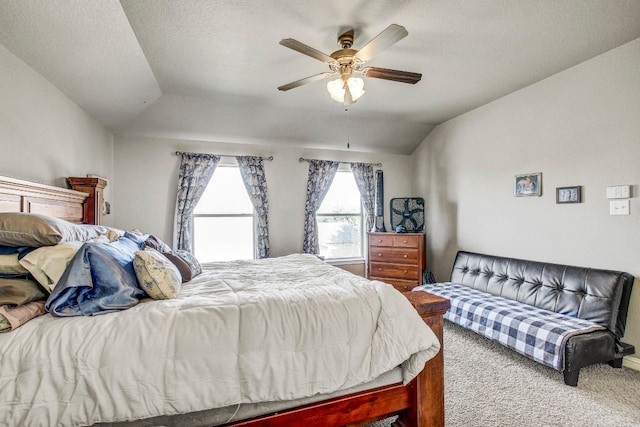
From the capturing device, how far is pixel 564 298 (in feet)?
8.54

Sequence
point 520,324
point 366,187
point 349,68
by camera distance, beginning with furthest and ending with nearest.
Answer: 1. point 366,187
2. point 520,324
3. point 349,68

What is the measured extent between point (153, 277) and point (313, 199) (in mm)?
3203

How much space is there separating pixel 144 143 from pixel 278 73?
2.21 metres

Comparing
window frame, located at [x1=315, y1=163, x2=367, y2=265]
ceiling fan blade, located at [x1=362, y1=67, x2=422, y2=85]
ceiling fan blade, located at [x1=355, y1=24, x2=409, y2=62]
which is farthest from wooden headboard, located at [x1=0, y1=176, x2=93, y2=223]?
window frame, located at [x1=315, y1=163, x2=367, y2=265]

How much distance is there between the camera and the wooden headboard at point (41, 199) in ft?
5.68

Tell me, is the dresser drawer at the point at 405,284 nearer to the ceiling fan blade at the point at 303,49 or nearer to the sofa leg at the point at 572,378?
the sofa leg at the point at 572,378

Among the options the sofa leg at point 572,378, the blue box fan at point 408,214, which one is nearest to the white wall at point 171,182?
the blue box fan at point 408,214

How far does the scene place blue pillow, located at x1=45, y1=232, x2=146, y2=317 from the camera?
1.19m

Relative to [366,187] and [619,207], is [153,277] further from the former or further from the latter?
[366,187]

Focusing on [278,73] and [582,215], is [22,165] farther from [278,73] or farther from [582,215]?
[582,215]

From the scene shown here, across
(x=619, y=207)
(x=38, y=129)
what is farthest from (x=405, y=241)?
(x=38, y=129)

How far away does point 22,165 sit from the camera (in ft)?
6.78

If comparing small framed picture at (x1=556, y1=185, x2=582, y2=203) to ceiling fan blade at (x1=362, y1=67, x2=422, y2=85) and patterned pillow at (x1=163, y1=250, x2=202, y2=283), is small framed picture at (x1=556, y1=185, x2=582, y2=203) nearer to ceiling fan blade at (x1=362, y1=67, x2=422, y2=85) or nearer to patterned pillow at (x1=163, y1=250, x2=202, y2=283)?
ceiling fan blade at (x1=362, y1=67, x2=422, y2=85)

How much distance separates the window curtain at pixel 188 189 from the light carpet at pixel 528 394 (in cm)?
316
